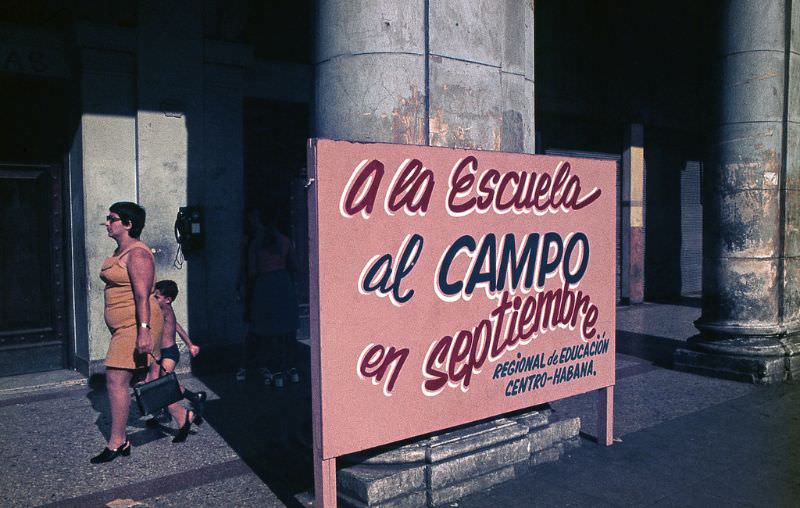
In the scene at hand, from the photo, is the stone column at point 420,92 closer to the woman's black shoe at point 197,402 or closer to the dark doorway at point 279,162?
the woman's black shoe at point 197,402

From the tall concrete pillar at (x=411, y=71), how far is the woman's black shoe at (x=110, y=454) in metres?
2.67

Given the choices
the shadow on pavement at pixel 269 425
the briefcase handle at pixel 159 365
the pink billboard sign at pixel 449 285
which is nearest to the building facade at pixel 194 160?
the shadow on pavement at pixel 269 425

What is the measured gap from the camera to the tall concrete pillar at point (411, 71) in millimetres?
4004

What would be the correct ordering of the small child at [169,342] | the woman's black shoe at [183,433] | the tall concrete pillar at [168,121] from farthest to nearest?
the tall concrete pillar at [168,121]
the small child at [169,342]
the woman's black shoe at [183,433]

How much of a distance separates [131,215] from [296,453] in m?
2.04

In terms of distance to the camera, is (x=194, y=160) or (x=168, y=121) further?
(x=194, y=160)

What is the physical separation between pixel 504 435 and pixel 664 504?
3.23 ft

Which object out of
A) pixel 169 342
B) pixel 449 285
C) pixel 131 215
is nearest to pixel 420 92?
pixel 449 285

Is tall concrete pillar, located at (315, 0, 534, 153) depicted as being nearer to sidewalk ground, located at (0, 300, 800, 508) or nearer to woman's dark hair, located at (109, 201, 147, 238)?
woman's dark hair, located at (109, 201, 147, 238)

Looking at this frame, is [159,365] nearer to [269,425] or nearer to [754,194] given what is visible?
[269,425]

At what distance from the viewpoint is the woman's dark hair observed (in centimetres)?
481

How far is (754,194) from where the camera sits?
23.5 ft

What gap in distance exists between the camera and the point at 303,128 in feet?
29.1

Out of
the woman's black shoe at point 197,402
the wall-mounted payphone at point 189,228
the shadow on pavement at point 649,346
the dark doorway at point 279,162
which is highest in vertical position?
the dark doorway at point 279,162
